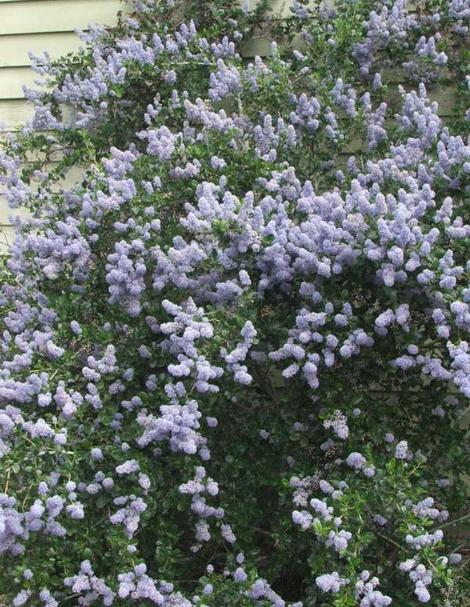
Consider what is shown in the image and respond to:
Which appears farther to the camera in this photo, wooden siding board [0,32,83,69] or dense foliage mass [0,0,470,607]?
wooden siding board [0,32,83,69]

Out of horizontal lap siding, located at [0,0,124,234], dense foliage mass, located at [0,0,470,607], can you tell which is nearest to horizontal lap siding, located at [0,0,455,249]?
horizontal lap siding, located at [0,0,124,234]

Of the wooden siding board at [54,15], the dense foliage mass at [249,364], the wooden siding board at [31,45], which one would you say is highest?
the wooden siding board at [54,15]

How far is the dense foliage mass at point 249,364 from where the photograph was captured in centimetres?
246

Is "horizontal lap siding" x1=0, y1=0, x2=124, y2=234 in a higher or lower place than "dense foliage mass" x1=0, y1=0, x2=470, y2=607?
higher

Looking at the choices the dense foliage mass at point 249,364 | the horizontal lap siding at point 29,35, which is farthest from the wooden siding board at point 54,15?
the dense foliage mass at point 249,364

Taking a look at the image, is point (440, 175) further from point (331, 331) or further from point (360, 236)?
point (331, 331)

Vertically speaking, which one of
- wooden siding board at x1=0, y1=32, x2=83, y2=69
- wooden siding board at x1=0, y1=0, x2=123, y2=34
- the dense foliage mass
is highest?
wooden siding board at x1=0, y1=0, x2=123, y2=34

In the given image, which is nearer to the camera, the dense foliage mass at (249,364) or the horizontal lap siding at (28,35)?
the dense foliage mass at (249,364)

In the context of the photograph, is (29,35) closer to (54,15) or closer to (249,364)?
(54,15)

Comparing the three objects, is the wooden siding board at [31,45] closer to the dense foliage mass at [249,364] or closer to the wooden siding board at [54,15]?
the wooden siding board at [54,15]

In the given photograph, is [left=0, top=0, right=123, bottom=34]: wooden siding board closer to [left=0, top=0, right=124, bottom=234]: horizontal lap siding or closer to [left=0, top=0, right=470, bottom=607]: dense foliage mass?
[left=0, top=0, right=124, bottom=234]: horizontal lap siding

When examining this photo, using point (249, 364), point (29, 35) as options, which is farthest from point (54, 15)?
point (249, 364)

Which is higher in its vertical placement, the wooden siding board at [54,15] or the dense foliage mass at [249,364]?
the wooden siding board at [54,15]

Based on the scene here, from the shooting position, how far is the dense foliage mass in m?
2.46
